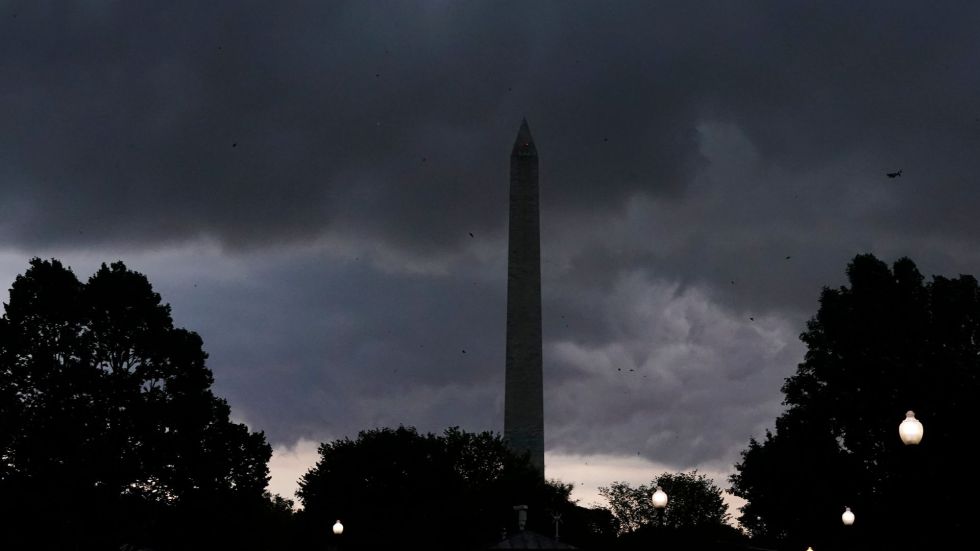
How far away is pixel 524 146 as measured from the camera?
70.8 meters

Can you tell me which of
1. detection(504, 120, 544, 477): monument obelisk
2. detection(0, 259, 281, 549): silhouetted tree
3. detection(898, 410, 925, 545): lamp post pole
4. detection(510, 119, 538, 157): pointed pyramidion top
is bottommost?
detection(898, 410, 925, 545): lamp post pole

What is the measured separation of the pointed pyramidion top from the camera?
70.4 m

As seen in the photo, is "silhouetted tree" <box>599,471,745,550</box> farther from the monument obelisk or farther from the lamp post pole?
the lamp post pole

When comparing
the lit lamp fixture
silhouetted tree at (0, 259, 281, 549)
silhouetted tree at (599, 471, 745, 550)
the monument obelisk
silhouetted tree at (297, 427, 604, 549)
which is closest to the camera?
the lit lamp fixture

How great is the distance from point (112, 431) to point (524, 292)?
98.4 ft

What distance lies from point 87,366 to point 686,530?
103ft

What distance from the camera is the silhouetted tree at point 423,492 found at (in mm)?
63281

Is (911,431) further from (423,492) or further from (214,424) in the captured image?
(423,492)

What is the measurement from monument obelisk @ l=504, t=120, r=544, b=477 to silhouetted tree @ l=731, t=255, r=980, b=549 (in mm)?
17805

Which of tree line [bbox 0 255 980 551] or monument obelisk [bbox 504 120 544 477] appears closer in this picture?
tree line [bbox 0 255 980 551]

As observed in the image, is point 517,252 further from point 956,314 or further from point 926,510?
point 926,510

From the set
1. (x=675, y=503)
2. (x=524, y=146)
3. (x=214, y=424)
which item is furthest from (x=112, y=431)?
(x=675, y=503)

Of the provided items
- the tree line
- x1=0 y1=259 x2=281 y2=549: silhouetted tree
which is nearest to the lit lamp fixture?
the tree line

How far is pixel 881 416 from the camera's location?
52000 millimetres
